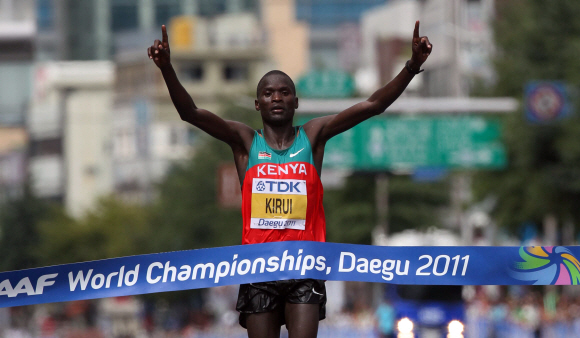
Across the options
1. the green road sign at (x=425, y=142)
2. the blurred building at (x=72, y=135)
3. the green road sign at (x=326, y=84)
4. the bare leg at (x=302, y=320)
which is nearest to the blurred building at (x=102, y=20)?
the blurred building at (x=72, y=135)

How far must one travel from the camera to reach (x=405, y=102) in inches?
1058

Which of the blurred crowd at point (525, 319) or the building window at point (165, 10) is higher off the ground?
the building window at point (165, 10)

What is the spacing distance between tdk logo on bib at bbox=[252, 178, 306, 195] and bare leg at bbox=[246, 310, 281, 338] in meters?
0.66

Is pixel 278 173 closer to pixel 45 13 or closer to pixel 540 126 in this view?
pixel 540 126

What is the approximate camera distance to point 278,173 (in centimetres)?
648

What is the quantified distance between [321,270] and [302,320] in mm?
307

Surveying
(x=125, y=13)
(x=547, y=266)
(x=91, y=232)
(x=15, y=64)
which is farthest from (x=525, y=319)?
(x=125, y=13)

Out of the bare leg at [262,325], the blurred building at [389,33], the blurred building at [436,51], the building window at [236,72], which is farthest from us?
the building window at [236,72]

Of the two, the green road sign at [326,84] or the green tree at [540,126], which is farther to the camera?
the green road sign at [326,84]

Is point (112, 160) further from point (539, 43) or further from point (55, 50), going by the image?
point (539, 43)

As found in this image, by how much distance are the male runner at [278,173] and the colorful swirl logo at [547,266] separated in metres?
1.11

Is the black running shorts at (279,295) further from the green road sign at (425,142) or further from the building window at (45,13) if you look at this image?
the building window at (45,13)

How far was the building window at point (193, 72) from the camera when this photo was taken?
4213 inches

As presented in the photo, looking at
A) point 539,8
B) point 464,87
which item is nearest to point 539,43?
point 539,8
